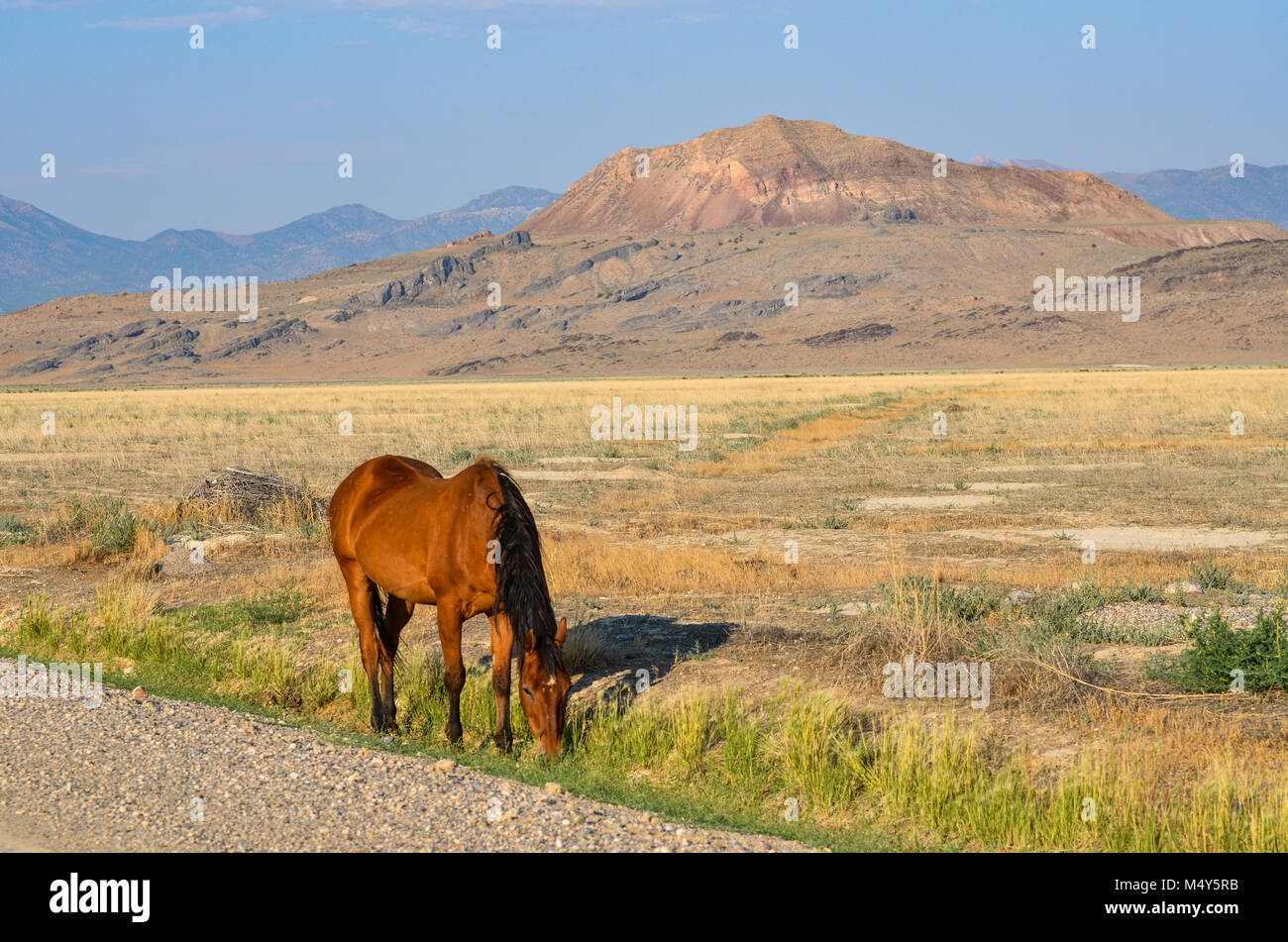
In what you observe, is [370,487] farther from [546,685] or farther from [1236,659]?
[1236,659]

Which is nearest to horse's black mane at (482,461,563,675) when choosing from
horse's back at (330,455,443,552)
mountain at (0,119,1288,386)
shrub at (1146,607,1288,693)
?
horse's back at (330,455,443,552)

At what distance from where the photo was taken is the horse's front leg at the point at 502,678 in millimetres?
7727

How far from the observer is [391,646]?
9219mm

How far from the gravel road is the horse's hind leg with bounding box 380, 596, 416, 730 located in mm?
936

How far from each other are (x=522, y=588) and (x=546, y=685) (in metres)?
0.64

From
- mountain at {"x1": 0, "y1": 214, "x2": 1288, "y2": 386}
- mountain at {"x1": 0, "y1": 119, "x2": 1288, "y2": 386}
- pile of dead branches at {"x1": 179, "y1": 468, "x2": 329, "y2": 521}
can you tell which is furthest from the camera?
mountain at {"x1": 0, "y1": 119, "x2": 1288, "y2": 386}

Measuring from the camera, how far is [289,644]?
36.0ft

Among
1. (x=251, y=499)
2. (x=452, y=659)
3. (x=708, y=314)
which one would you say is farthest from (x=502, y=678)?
(x=708, y=314)

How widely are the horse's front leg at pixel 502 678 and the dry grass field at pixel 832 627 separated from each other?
262mm

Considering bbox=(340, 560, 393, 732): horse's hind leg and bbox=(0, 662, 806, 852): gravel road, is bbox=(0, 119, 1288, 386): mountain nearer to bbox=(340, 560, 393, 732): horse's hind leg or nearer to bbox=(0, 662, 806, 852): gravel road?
bbox=(340, 560, 393, 732): horse's hind leg

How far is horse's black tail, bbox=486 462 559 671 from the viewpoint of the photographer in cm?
749

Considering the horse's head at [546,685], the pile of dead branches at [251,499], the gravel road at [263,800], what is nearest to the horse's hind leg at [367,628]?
the gravel road at [263,800]

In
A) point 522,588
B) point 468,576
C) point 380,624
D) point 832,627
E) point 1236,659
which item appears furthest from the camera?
point 832,627
